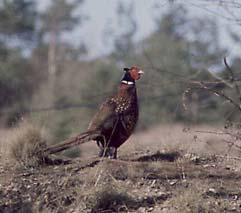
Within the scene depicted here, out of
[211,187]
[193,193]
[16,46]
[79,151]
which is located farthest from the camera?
[16,46]

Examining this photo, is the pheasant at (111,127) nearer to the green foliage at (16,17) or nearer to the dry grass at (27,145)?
the dry grass at (27,145)

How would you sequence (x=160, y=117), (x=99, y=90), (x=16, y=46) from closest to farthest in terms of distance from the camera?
(x=160, y=117) < (x=99, y=90) < (x=16, y=46)

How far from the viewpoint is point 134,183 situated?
30.3ft

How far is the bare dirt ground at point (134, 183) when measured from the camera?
28.0ft

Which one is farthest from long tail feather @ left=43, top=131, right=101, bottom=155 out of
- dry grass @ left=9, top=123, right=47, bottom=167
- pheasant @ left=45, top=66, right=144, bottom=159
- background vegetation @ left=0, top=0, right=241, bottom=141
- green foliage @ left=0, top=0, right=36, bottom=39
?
green foliage @ left=0, top=0, right=36, bottom=39

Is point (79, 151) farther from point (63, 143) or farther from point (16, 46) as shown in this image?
point (16, 46)

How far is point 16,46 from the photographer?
39281mm

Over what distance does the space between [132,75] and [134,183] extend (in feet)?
6.47

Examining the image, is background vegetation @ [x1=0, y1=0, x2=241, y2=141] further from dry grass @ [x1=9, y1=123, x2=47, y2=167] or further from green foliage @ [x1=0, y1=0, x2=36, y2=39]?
dry grass @ [x1=9, y1=123, x2=47, y2=167]

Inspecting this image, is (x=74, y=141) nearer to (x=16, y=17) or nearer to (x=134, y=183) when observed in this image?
(x=134, y=183)

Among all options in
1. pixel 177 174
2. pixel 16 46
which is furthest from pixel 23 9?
pixel 177 174

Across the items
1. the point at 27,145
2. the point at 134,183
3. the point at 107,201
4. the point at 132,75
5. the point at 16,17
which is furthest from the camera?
the point at 16,17

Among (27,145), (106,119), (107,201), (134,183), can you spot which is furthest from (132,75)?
(107,201)

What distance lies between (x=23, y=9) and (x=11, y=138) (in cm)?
2734
